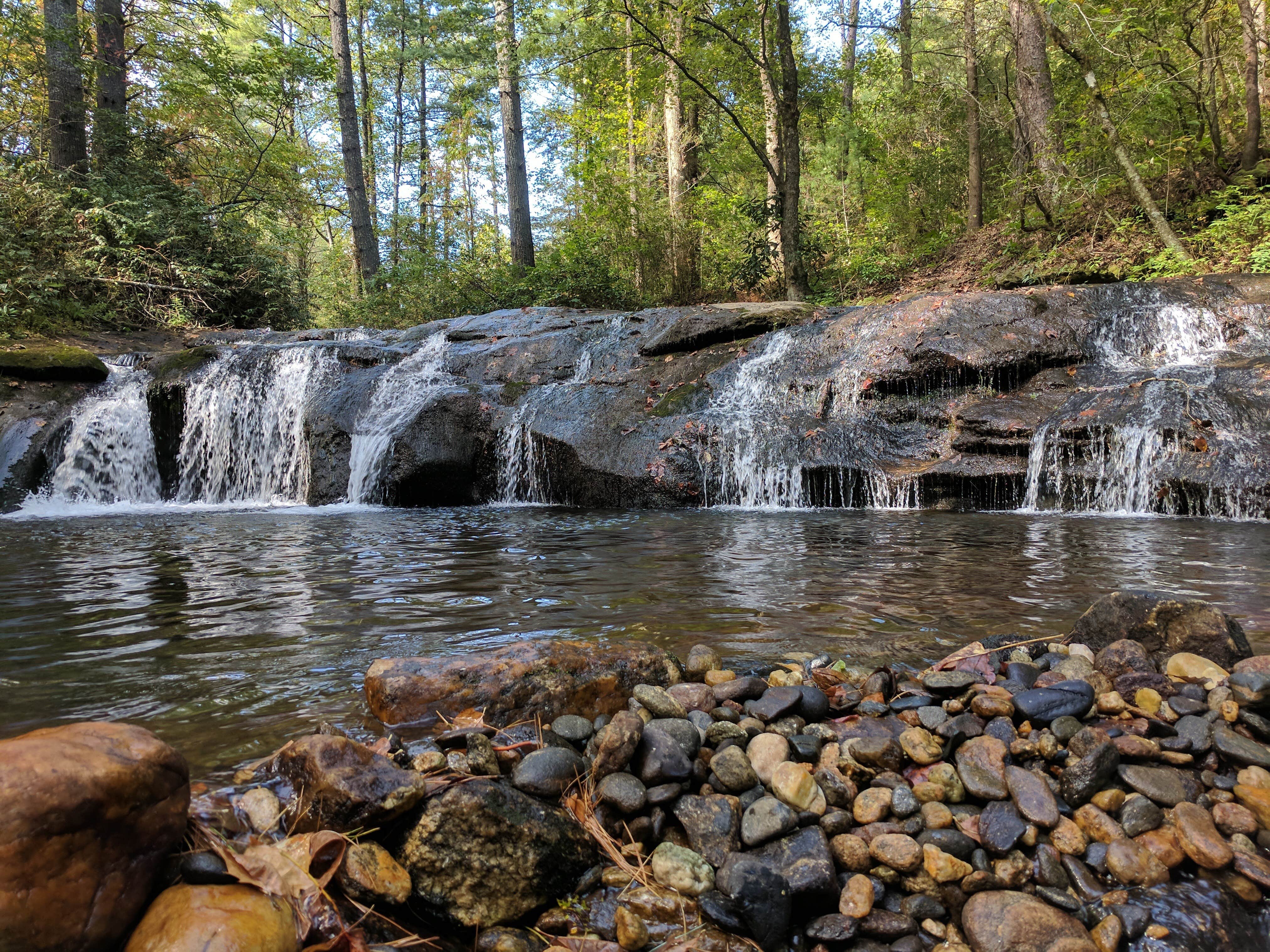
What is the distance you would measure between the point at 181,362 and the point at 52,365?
1.75 m

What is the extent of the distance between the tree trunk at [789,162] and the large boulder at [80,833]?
13162 millimetres

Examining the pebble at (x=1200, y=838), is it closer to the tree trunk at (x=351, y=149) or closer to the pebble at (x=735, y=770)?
the pebble at (x=735, y=770)

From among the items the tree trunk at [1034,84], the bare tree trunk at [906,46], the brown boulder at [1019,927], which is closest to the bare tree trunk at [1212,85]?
the tree trunk at [1034,84]

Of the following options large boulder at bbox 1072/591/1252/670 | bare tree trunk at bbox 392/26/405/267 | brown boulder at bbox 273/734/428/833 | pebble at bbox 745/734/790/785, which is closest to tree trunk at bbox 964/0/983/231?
large boulder at bbox 1072/591/1252/670

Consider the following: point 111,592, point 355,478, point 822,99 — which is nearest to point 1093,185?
point 822,99

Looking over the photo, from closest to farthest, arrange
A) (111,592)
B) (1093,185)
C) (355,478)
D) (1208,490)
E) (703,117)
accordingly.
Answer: (111,592)
(1208,490)
(355,478)
(1093,185)
(703,117)

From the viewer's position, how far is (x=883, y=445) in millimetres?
8859

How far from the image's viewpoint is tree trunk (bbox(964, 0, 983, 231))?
1442cm

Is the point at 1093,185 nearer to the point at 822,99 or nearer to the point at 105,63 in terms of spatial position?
the point at 822,99

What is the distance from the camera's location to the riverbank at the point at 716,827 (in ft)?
5.09

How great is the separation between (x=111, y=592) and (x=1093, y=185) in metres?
13.7

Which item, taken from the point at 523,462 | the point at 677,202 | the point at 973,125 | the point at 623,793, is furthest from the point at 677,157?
the point at 623,793

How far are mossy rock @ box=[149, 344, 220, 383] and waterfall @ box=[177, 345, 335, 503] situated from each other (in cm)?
31

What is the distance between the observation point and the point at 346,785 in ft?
5.92
